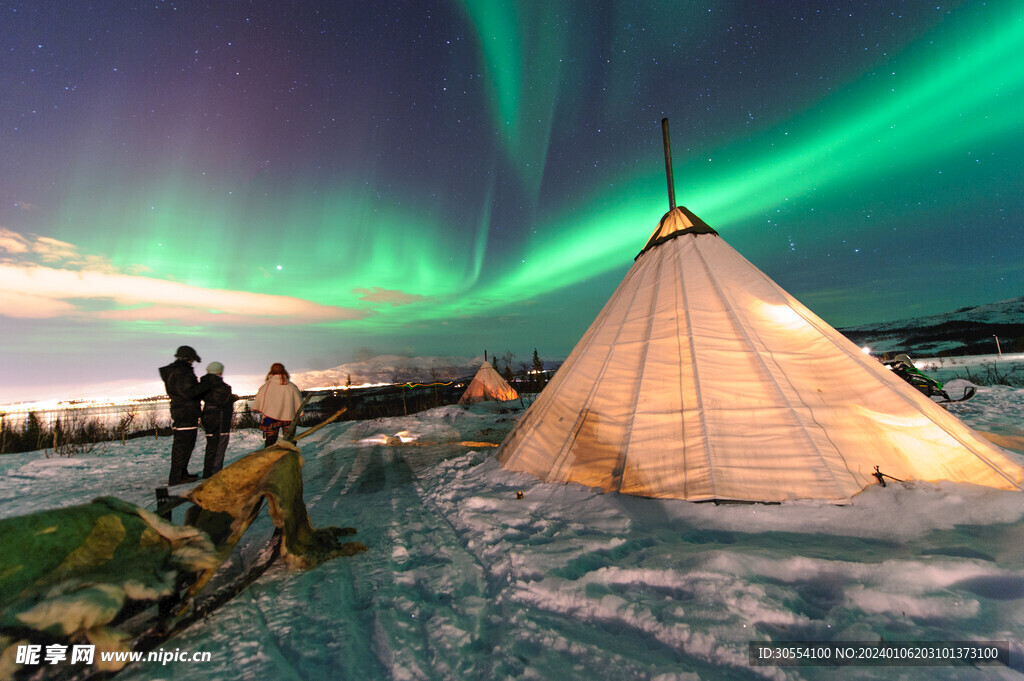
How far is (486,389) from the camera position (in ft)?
60.8

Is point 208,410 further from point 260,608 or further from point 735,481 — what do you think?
point 735,481

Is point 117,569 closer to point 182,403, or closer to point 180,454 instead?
point 182,403

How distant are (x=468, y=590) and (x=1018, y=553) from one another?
128 inches

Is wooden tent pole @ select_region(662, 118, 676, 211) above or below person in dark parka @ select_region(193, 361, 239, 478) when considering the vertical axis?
above

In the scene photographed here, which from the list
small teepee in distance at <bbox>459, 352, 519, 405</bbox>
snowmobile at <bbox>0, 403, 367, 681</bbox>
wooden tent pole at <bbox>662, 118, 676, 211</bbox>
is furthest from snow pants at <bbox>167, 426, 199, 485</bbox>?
small teepee in distance at <bbox>459, 352, 519, 405</bbox>

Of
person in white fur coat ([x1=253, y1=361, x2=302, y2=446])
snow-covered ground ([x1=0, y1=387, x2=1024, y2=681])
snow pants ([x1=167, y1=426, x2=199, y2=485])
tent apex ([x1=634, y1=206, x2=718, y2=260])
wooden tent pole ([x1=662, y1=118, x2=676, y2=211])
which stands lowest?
snow-covered ground ([x1=0, y1=387, x2=1024, y2=681])

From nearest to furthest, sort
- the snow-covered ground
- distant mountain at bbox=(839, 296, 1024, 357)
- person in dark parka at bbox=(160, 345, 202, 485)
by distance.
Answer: the snow-covered ground
person in dark parka at bbox=(160, 345, 202, 485)
distant mountain at bbox=(839, 296, 1024, 357)

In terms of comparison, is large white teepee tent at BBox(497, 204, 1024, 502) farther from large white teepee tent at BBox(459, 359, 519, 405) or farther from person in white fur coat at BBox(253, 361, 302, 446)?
large white teepee tent at BBox(459, 359, 519, 405)

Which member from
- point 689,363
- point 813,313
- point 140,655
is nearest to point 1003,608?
point 689,363

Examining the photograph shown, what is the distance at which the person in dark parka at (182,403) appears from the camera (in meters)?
4.70

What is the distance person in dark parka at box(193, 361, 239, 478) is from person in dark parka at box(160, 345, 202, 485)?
0.11 m

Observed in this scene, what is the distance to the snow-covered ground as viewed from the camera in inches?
63.3

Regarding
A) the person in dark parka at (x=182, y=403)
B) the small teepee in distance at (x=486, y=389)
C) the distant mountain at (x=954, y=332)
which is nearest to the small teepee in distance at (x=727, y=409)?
the person in dark parka at (x=182, y=403)

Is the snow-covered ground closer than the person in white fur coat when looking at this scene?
Yes
